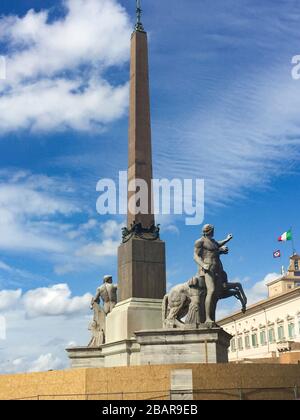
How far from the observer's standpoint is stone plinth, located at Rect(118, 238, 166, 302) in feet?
57.9

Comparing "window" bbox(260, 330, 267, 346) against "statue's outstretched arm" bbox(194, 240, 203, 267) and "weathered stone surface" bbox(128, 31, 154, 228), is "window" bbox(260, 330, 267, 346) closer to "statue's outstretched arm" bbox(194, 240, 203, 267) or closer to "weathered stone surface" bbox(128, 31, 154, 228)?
"weathered stone surface" bbox(128, 31, 154, 228)

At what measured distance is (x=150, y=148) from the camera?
19.3 metres

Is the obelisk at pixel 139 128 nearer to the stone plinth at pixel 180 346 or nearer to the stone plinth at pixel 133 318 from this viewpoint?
the stone plinth at pixel 133 318

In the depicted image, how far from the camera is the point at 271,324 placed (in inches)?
2405

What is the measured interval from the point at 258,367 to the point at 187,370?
178 centimetres

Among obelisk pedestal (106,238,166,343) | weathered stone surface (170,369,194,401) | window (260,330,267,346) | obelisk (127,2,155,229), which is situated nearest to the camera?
weathered stone surface (170,369,194,401)

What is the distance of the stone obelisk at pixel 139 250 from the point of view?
674 inches

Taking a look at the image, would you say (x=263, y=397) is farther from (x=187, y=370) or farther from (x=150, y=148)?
(x=150, y=148)

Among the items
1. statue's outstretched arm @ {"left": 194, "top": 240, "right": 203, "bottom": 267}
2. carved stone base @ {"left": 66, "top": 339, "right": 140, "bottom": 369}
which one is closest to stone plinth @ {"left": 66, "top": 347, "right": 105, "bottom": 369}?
carved stone base @ {"left": 66, "top": 339, "right": 140, "bottom": 369}

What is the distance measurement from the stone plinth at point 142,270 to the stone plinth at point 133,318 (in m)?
0.29

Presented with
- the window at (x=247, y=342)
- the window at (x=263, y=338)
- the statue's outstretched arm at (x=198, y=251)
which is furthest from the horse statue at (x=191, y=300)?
the window at (x=247, y=342)
